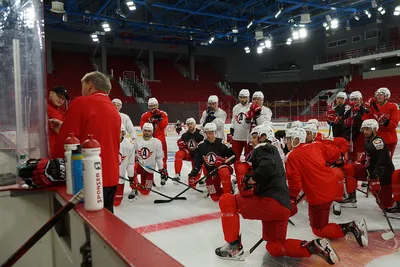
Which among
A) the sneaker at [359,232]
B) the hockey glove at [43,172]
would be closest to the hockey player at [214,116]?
the sneaker at [359,232]

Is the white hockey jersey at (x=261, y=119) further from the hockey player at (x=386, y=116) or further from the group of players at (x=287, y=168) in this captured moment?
the hockey player at (x=386, y=116)

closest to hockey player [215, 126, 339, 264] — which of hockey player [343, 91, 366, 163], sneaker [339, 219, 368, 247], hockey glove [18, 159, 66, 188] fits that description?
sneaker [339, 219, 368, 247]

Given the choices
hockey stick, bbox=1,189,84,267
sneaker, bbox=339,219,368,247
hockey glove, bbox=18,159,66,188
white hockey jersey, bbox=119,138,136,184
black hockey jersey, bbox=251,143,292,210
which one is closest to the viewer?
hockey stick, bbox=1,189,84,267

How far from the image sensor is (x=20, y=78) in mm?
1867

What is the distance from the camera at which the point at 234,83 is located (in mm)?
21000

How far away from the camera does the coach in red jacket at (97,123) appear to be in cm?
169

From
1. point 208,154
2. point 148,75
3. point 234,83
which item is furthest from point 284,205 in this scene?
point 234,83

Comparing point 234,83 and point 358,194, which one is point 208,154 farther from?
point 234,83

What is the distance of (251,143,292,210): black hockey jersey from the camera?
232cm

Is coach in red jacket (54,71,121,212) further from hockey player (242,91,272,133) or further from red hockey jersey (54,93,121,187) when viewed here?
hockey player (242,91,272,133)

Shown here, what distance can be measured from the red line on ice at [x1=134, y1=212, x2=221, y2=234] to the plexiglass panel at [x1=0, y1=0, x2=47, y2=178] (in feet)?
4.86

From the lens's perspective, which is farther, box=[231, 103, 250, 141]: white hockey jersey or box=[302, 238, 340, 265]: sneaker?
box=[231, 103, 250, 141]: white hockey jersey

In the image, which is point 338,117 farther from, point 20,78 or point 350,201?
point 20,78

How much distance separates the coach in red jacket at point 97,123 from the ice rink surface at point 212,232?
1.02m
